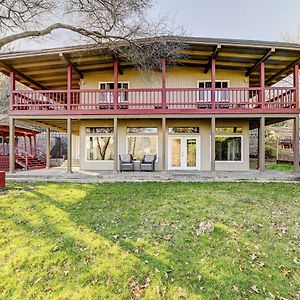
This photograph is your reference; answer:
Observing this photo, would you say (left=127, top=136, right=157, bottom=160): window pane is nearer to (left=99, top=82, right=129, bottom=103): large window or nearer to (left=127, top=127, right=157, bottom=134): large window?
(left=127, top=127, right=157, bottom=134): large window

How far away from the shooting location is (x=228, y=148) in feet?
42.8

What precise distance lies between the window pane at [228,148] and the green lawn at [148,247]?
5574mm

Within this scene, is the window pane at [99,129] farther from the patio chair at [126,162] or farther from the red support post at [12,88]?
the red support post at [12,88]

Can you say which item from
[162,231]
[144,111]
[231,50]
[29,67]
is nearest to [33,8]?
[29,67]

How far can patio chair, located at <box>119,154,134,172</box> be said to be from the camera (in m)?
11.8

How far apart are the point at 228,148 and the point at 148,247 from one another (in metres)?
9.54

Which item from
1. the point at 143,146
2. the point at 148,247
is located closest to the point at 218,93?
the point at 143,146

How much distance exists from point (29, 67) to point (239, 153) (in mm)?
10748

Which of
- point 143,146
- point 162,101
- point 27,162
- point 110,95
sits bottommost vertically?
point 27,162

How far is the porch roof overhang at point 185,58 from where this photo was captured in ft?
34.8

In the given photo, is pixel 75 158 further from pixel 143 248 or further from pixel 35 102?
pixel 143 248

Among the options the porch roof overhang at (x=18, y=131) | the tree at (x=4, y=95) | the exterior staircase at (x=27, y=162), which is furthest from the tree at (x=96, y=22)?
the tree at (x=4, y=95)

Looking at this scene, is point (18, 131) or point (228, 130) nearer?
point (228, 130)

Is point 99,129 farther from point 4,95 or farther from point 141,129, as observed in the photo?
point 4,95
